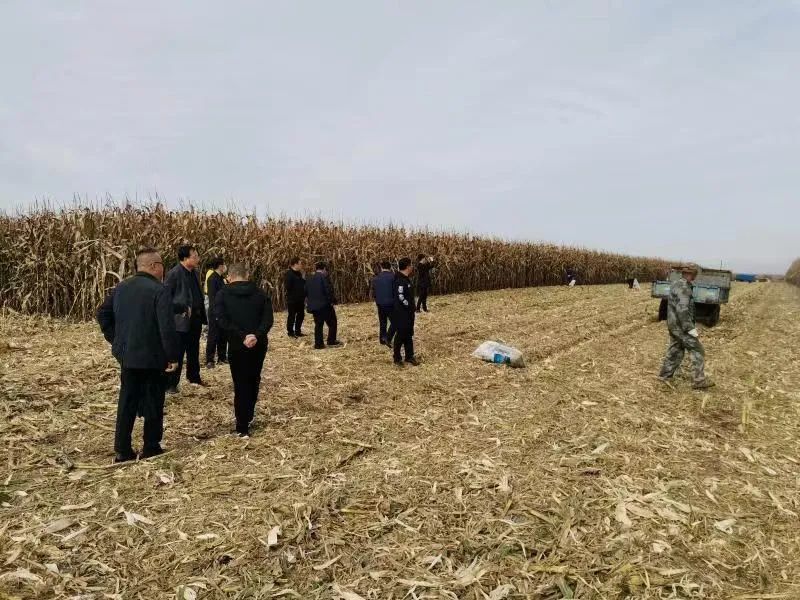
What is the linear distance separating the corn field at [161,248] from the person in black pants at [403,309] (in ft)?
24.9

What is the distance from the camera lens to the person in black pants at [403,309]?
9.20m

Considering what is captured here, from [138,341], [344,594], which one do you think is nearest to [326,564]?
[344,594]

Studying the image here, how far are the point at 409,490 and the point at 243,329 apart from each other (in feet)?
8.20

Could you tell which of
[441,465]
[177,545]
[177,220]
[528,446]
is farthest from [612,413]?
[177,220]

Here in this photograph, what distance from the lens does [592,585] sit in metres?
3.32

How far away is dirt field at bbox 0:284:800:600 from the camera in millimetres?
3406

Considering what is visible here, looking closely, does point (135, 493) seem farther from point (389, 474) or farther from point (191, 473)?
point (389, 474)

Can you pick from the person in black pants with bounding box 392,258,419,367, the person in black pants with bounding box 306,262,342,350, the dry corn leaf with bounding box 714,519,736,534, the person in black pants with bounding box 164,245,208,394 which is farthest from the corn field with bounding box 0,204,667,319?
the dry corn leaf with bounding box 714,519,736,534

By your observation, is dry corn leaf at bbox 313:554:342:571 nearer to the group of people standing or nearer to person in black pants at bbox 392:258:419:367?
the group of people standing

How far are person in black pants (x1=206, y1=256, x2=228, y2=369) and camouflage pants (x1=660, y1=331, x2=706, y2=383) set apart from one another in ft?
23.4

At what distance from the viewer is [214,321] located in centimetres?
841

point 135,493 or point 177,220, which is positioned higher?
point 177,220

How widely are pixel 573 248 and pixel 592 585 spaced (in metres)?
44.0

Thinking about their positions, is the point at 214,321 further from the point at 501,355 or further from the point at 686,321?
the point at 686,321
